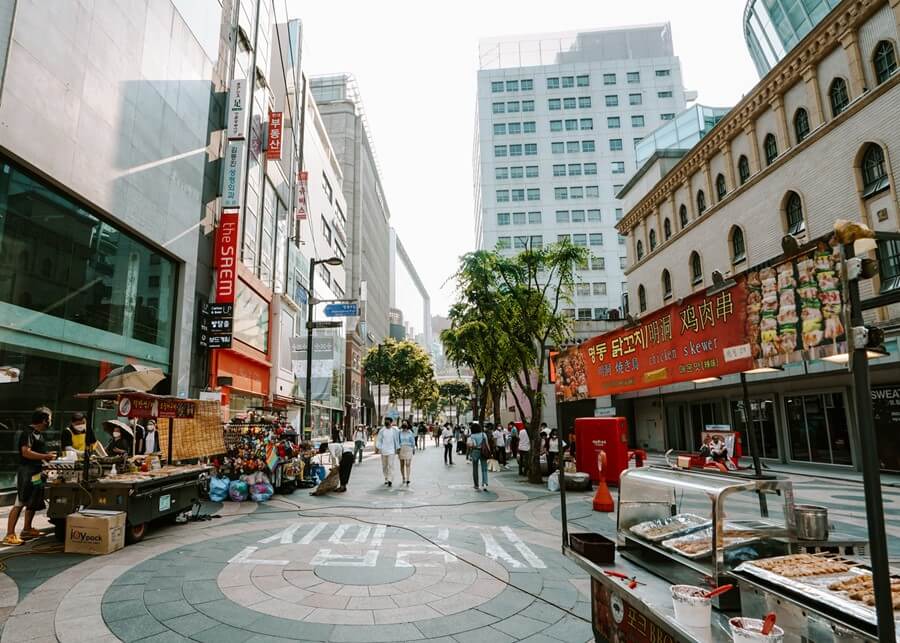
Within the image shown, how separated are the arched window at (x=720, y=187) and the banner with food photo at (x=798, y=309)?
25879 mm

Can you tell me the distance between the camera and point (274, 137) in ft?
84.8

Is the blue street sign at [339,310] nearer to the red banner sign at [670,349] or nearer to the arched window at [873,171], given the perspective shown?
the red banner sign at [670,349]

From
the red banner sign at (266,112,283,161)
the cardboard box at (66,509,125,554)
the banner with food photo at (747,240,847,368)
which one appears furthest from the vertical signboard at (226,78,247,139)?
the banner with food photo at (747,240,847,368)

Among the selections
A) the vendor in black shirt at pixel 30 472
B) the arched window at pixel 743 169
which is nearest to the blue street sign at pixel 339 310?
the vendor in black shirt at pixel 30 472

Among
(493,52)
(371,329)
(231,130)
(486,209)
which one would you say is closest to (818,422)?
(231,130)

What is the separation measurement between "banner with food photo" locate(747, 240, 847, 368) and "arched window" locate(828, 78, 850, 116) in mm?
20705

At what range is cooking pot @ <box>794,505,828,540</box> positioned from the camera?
155 inches

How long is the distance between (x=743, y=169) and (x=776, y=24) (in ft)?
48.2

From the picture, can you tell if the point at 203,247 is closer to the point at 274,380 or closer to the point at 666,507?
the point at 274,380

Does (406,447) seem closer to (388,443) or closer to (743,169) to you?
(388,443)

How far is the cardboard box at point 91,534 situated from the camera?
24.8 ft

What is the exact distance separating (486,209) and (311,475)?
58.0 meters

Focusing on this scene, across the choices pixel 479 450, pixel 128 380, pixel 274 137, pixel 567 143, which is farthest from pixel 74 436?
pixel 567 143

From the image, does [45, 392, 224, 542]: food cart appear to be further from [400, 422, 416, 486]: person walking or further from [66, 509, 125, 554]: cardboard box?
[400, 422, 416, 486]: person walking
